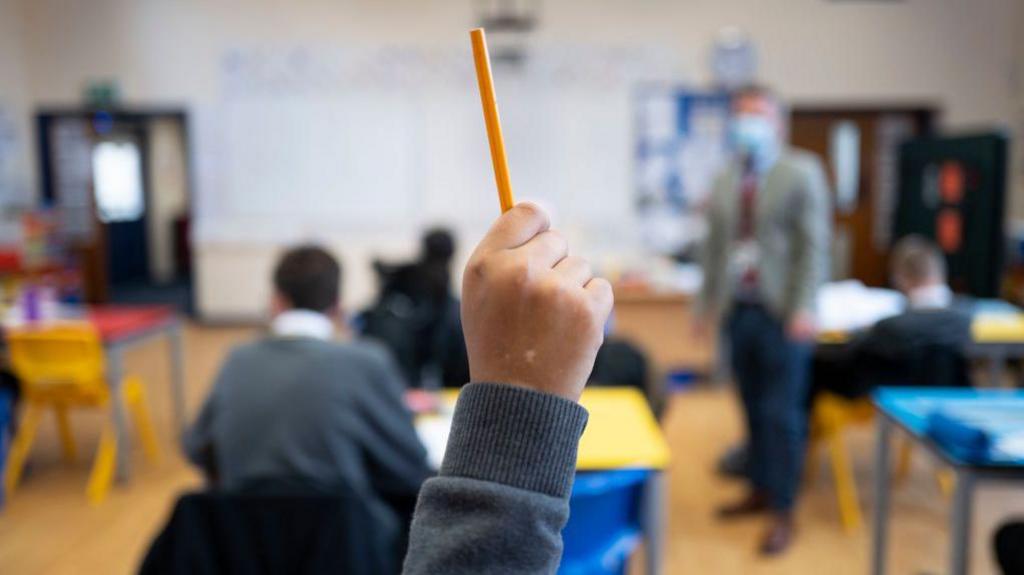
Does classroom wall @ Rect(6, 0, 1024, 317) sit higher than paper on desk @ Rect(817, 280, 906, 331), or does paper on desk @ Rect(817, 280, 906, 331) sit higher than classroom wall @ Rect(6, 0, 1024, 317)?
classroom wall @ Rect(6, 0, 1024, 317)

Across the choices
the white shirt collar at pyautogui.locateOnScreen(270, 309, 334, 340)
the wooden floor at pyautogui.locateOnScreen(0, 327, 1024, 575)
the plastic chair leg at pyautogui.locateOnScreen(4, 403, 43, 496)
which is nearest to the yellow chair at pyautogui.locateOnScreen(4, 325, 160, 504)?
the plastic chair leg at pyautogui.locateOnScreen(4, 403, 43, 496)

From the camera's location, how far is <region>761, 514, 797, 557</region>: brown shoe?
312 cm

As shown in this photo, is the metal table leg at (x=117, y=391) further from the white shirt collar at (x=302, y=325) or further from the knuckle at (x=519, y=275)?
the knuckle at (x=519, y=275)

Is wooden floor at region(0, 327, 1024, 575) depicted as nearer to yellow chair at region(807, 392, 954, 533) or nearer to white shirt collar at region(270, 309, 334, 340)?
yellow chair at region(807, 392, 954, 533)

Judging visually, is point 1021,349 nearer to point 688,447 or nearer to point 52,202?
point 688,447

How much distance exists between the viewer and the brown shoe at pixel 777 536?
312 centimetres

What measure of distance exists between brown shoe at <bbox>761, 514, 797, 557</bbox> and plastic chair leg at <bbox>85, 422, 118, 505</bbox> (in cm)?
266

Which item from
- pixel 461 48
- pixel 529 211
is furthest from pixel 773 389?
pixel 461 48

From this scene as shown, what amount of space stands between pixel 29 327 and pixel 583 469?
2.87 m

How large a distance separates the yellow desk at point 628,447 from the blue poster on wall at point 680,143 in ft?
17.8

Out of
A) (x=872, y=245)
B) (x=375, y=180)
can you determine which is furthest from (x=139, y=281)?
(x=872, y=245)

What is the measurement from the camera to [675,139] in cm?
765

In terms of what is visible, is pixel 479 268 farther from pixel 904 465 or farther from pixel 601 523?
pixel 904 465

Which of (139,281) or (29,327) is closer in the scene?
(29,327)
